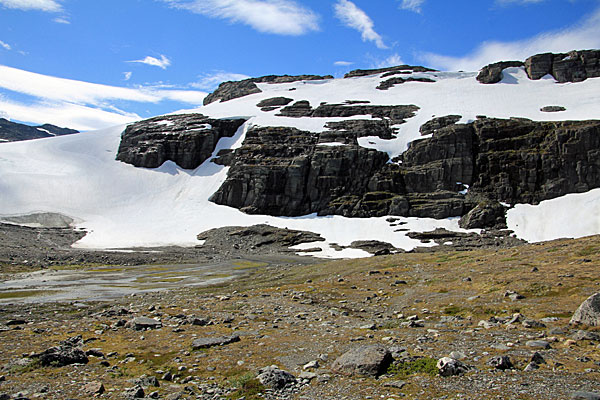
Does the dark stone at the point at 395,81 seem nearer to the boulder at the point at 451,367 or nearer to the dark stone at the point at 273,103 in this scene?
the dark stone at the point at 273,103

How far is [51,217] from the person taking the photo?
10000 cm

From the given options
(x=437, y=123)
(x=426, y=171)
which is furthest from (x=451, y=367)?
(x=437, y=123)

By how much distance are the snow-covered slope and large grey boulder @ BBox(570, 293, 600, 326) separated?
6175cm

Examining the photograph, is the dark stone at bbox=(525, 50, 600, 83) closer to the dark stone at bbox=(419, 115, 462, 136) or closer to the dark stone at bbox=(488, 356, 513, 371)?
the dark stone at bbox=(419, 115, 462, 136)

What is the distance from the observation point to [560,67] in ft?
500

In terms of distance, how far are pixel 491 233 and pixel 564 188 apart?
2775 centimetres

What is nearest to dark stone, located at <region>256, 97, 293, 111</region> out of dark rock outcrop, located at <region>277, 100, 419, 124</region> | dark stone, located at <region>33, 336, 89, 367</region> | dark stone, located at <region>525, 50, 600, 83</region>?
dark rock outcrop, located at <region>277, 100, 419, 124</region>

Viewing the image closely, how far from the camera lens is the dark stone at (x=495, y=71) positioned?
164000 millimetres

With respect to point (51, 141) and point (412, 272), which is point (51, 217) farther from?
point (412, 272)

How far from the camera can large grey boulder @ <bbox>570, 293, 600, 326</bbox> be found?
12.6 metres

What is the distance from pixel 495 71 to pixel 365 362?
188 m

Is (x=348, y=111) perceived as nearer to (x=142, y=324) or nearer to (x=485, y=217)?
(x=485, y=217)

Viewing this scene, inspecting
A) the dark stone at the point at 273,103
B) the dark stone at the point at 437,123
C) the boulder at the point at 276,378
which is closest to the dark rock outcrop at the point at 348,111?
the dark stone at the point at 273,103

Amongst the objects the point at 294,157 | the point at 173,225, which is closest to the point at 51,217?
the point at 173,225
